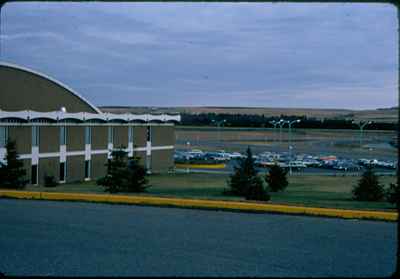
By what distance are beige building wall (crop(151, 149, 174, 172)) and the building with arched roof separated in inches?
4.4

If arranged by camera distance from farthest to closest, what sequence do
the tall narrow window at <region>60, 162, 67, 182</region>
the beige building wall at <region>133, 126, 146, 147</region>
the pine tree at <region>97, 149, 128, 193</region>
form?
the beige building wall at <region>133, 126, 146, 147</region>
the tall narrow window at <region>60, 162, 67, 182</region>
the pine tree at <region>97, 149, 128, 193</region>

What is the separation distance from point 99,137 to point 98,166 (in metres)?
1.81

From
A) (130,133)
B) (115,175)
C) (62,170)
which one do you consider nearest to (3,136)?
(62,170)

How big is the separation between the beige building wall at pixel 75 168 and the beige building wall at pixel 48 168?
3.47 ft

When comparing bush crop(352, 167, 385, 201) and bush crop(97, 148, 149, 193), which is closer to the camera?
bush crop(352, 167, 385, 201)

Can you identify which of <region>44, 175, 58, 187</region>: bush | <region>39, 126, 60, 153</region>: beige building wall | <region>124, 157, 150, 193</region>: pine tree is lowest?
<region>44, 175, 58, 187</region>: bush

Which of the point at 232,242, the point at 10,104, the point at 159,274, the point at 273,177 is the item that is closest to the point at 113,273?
the point at 159,274

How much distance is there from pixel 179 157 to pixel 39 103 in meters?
23.2

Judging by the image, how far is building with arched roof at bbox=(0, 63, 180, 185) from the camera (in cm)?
2695

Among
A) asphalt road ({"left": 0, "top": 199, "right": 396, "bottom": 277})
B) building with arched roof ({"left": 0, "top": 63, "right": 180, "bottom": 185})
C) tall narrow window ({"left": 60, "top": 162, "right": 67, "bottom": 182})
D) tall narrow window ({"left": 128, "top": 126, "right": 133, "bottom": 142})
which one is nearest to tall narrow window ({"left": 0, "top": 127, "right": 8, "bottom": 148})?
building with arched roof ({"left": 0, "top": 63, "right": 180, "bottom": 185})

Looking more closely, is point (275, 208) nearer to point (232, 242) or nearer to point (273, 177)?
point (232, 242)

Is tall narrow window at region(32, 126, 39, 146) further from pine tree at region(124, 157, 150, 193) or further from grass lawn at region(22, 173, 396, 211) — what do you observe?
pine tree at region(124, 157, 150, 193)

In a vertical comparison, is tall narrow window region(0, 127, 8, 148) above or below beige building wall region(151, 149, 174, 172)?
above

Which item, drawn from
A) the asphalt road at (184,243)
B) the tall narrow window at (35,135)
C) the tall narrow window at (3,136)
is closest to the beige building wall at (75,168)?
the tall narrow window at (35,135)
